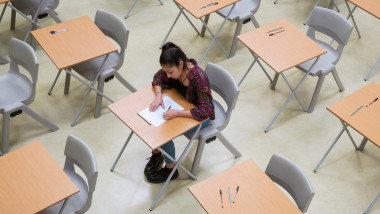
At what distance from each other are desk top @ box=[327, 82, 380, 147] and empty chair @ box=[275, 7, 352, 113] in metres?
0.69

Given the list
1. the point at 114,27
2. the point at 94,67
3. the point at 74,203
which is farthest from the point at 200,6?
the point at 74,203

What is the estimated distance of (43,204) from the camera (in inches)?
155

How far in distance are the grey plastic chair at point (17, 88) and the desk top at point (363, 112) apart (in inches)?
107

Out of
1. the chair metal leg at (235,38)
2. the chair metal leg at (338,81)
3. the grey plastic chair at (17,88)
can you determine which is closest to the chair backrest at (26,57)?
the grey plastic chair at (17,88)

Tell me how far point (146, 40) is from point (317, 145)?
8.00 feet

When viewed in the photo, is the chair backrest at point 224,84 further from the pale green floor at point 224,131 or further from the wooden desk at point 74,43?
the wooden desk at point 74,43

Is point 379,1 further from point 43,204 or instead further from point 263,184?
point 43,204

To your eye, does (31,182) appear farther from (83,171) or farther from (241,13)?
(241,13)

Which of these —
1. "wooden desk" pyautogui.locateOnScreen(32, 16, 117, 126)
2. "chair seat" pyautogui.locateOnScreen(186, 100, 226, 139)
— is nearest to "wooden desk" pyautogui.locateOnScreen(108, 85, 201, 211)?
"chair seat" pyautogui.locateOnScreen(186, 100, 226, 139)

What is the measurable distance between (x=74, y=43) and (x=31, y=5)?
1353 millimetres

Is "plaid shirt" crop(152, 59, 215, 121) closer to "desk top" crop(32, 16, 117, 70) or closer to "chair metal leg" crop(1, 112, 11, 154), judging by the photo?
"desk top" crop(32, 16, 117, 70)

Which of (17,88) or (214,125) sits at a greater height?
(214,125)

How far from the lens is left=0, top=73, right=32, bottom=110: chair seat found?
531 centimetres

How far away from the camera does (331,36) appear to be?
19.5 feet
